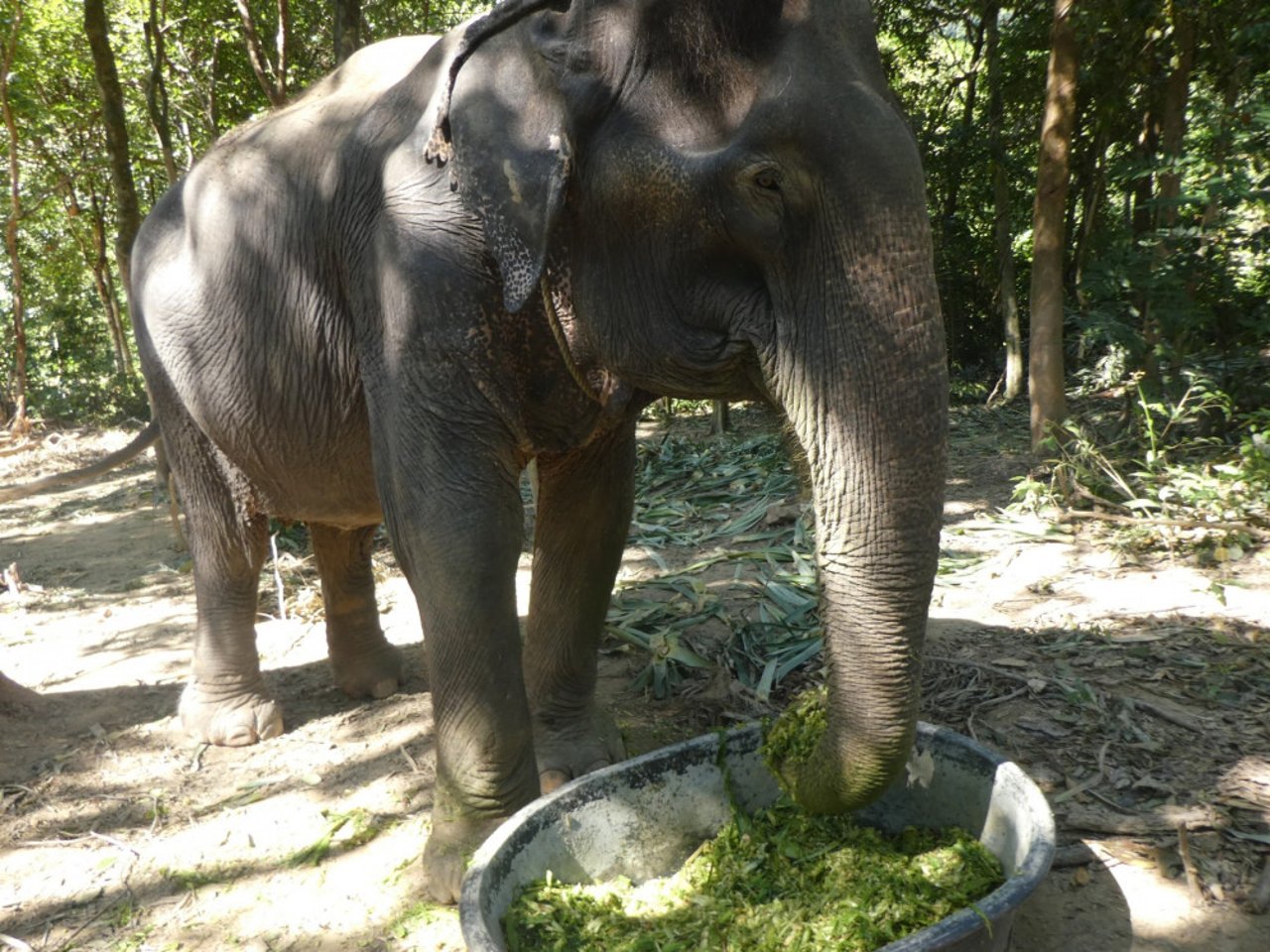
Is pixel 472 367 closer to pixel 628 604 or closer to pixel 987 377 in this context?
pixel 628 604

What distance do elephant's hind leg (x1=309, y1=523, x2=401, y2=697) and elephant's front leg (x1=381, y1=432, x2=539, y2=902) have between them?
5.25 feet

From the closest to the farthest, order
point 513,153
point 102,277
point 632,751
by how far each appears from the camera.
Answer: point 513,153 → point 632,751 → point 102,277

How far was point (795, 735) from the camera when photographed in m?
2.29

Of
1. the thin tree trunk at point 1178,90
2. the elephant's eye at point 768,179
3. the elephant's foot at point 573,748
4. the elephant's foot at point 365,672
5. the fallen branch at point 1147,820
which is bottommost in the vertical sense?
the fallen branch at point 1147,820

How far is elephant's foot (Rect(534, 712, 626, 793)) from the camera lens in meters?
3.21

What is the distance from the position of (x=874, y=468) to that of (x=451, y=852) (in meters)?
1.64

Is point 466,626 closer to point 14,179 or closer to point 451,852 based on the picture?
point 451,852

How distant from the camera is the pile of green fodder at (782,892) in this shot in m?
2.08

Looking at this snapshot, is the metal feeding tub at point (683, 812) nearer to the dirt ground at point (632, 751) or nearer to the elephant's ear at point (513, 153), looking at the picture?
the dirt ground at point (632, 751)

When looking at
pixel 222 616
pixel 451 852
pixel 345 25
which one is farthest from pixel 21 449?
pixel 451 852

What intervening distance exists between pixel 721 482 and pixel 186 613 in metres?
3.87

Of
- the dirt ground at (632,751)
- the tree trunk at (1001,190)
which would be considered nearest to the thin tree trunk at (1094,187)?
the tree trunk at (1001,190)

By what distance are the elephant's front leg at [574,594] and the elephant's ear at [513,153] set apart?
3.62ft

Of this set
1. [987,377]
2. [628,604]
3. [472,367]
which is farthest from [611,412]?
[987,377]
